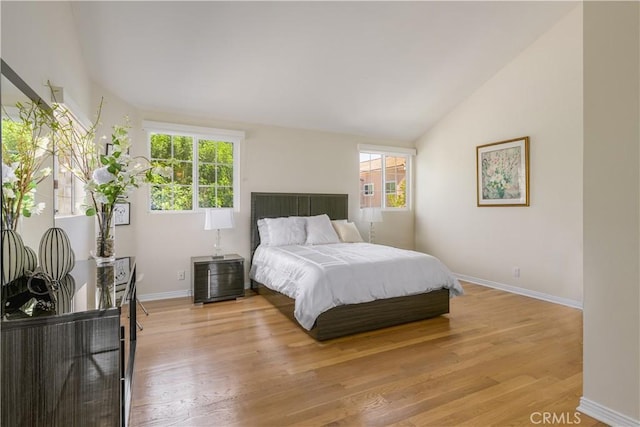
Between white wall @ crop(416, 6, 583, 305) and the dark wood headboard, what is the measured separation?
5.72 feet

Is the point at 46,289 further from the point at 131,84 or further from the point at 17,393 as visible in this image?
the point at 131,84

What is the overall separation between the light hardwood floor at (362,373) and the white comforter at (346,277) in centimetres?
33

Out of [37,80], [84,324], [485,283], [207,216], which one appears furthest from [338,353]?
[485,283]

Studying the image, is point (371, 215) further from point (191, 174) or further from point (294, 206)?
point (191, 174)

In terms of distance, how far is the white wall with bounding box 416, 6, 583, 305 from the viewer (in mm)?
3791

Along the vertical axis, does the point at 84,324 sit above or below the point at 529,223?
below

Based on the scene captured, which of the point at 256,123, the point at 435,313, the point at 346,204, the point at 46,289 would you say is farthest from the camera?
the point at 346,204

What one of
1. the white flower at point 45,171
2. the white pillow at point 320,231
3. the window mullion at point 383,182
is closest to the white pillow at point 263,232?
the white pillow at point 320,231

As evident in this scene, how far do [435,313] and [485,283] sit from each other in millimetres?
1875

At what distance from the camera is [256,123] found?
4.69m

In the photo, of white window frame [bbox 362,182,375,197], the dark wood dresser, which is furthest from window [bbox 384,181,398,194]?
the dark wood dresser
